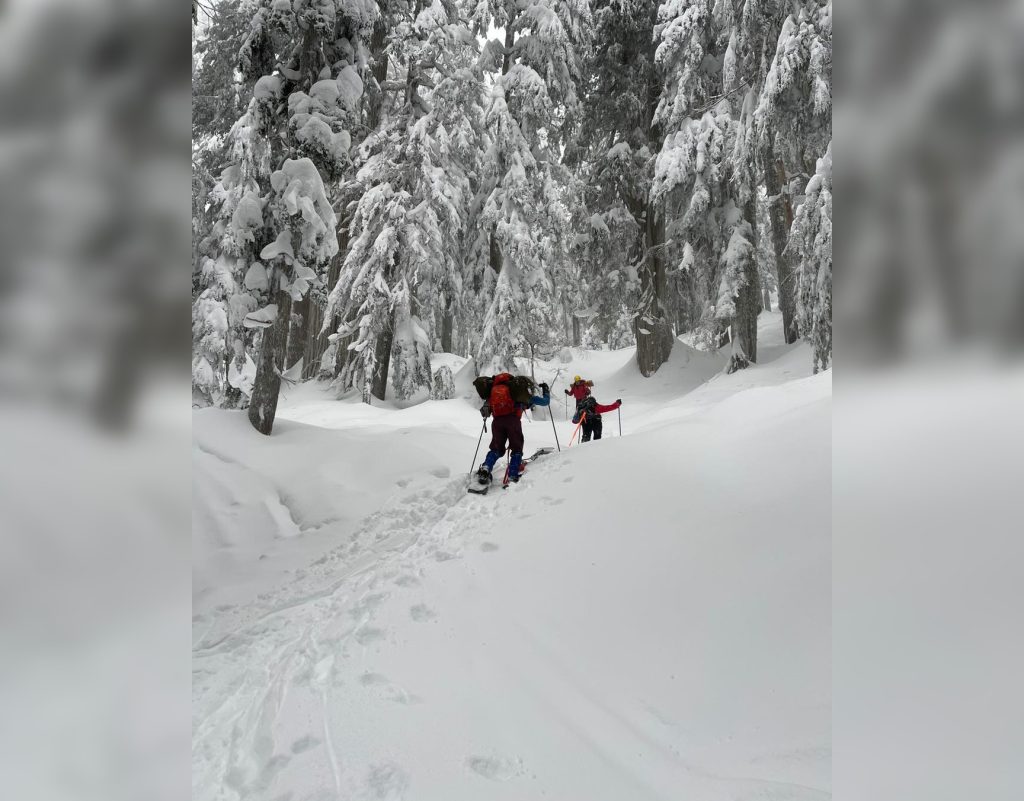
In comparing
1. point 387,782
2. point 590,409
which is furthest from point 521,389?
point 387,782

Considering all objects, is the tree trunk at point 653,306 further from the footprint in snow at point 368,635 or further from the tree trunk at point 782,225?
the footprint in snow at point 368,635

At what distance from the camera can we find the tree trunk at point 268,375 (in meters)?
9.00

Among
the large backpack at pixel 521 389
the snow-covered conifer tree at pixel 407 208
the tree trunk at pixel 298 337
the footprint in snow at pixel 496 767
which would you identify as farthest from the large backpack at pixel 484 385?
the tree trunk at pixel 298 337

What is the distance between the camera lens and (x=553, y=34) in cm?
1495

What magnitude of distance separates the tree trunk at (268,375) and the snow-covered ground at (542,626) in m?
1.52

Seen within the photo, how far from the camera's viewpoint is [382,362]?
15578 mm

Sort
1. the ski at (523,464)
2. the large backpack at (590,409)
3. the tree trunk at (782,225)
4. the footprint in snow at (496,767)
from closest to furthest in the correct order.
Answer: the footprint in snow at (496,767)
the ski at (523,464)
the large backpack at (590,409)
the tree trunk at (782,225)

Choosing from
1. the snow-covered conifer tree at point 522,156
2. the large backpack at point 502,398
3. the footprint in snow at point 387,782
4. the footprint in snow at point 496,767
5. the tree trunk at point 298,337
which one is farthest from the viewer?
the tree trunk at point 298,337

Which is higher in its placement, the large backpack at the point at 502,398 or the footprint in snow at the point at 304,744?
the large backpack at the point at 502,398

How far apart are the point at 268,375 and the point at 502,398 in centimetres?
366
